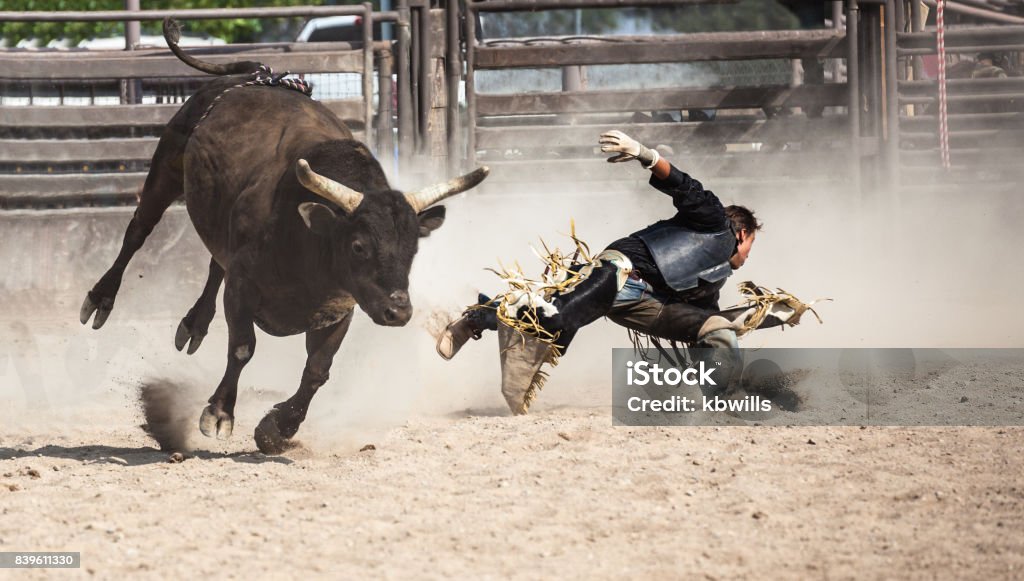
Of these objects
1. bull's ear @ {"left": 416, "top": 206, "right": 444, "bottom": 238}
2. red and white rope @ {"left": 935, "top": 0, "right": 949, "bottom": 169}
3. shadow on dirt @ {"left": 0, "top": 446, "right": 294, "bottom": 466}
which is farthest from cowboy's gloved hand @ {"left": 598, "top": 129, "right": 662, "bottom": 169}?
red and white rope @ {"left": 935, "top": 0, "right": 949, "bottom": 169}

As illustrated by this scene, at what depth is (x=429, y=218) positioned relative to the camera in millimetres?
5613

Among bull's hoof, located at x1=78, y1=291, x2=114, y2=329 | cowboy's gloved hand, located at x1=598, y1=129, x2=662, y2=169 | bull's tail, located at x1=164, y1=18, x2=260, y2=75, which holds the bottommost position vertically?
bull's hoof, located at x1=78, y1=291, x2=114, y2=329

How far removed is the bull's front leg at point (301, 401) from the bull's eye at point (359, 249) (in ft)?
2.33

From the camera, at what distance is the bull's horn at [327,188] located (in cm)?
521

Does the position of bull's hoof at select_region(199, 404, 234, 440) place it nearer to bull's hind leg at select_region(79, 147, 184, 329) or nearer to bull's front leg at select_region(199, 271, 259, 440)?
bull's front leg at select_region(199, 271, 259, 440)

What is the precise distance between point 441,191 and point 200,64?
2.37m

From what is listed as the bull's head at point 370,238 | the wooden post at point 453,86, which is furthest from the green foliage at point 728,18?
the bull's head at point 370,238

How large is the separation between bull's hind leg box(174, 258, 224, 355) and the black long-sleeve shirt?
99.4 inches

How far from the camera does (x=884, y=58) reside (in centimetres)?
974

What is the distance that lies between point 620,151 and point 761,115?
23.4ft

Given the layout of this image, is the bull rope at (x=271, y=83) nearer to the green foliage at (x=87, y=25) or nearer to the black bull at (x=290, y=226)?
the black bull at (x=290, y=226)

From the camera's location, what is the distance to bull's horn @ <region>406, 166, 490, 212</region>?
561 cm

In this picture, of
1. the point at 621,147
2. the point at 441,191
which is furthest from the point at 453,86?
the point at 621,147

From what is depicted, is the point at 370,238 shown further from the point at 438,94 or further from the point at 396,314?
the point at 438,94
